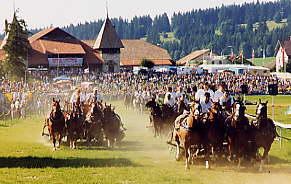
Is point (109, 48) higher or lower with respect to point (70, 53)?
higher

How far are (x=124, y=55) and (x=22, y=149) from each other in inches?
5019

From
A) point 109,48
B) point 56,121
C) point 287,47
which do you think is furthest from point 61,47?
point 56,121

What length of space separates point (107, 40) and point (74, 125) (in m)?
94.2

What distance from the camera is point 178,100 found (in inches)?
985

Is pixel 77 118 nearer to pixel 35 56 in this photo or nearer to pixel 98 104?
pixel 98 104

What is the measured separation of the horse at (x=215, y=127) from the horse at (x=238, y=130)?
20 centimetres

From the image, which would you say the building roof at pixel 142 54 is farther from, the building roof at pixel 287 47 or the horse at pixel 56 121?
the horse at pixel 56 121

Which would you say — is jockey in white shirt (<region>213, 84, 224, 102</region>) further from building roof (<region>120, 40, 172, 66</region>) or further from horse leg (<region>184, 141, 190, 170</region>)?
building roof (<region>120, 40, 172, 66</region>)

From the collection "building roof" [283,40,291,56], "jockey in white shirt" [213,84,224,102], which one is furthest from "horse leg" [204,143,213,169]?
"building roof" [283,40,291,56]

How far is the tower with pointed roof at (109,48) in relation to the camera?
114 metres

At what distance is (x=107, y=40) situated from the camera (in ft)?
387

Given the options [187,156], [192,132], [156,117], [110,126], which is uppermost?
[192,132]

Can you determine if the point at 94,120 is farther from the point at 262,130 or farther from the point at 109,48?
the point at 109,48

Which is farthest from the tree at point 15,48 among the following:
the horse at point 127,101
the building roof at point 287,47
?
the building roof at point 287,47
